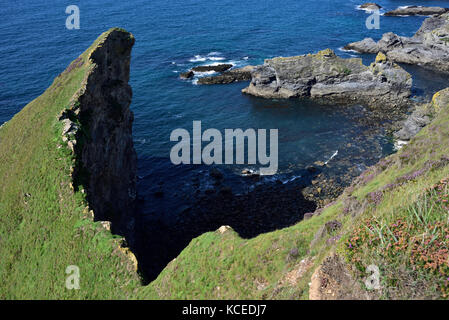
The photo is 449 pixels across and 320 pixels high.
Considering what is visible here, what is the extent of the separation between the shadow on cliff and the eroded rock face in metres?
4.51

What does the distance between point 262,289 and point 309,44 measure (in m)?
107

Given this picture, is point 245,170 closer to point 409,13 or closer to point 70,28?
point 70,28

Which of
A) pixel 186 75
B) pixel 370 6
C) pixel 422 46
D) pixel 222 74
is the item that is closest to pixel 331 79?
pixel 222 74

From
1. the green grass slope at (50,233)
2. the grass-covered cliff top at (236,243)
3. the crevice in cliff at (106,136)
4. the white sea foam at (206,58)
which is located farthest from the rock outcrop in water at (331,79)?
the green grass slope at (50,233)

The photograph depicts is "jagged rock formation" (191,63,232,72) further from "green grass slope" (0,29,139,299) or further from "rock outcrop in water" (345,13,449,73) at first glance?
"green grass slope" (0,29,139,299)

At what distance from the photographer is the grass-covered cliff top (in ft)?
54.1

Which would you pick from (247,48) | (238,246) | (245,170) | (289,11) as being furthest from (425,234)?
(289,11)

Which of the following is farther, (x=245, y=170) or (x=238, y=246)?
(x=245, y=170)

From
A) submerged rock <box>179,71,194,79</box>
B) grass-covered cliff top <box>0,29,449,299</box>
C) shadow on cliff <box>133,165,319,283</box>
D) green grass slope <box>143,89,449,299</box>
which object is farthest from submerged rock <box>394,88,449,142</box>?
submerged rock <box>179,71,194,79</box>

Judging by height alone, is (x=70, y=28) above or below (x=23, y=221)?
above

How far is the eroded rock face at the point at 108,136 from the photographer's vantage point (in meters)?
39.3
